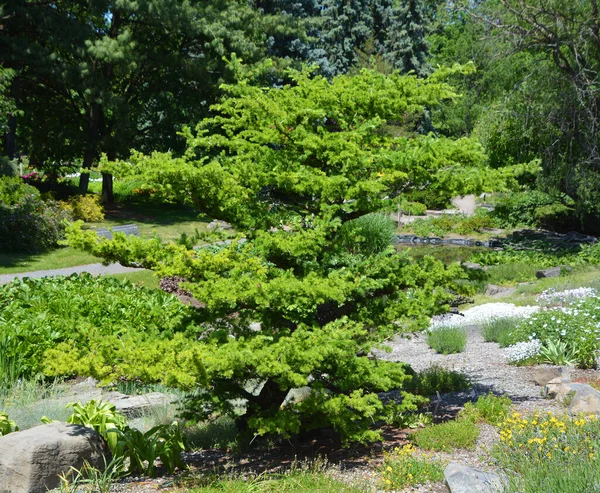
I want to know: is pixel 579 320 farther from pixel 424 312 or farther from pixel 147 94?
pixel 147 94

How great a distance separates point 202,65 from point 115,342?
76.2ft

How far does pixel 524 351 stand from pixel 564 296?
402 centimetres

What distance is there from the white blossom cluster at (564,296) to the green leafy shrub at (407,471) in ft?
25.6

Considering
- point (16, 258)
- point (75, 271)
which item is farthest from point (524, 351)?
point (16, 258)

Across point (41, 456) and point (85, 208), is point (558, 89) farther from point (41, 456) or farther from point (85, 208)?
point (41, 456)

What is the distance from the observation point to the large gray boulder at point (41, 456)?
5.05 meters

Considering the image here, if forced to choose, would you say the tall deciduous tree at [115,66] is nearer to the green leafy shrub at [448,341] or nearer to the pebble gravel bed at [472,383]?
the pebble gravel bed at [472,383]

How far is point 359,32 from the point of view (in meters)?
51.5

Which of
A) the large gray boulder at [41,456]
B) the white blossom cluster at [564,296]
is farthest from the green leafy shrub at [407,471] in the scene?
the white blossom cluster at [564,296]

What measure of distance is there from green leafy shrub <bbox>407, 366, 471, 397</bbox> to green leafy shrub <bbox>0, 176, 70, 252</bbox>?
12752 millimetres

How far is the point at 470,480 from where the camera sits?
4.81 m

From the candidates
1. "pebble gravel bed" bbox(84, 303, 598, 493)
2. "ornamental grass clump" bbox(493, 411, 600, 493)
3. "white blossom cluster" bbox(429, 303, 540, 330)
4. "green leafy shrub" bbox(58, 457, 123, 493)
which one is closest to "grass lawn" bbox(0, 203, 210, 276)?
"pebble gravel bed" bbox(84, 303, 598, 493)

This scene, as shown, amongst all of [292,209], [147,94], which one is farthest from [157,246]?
[147,94]

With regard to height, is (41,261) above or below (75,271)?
above
